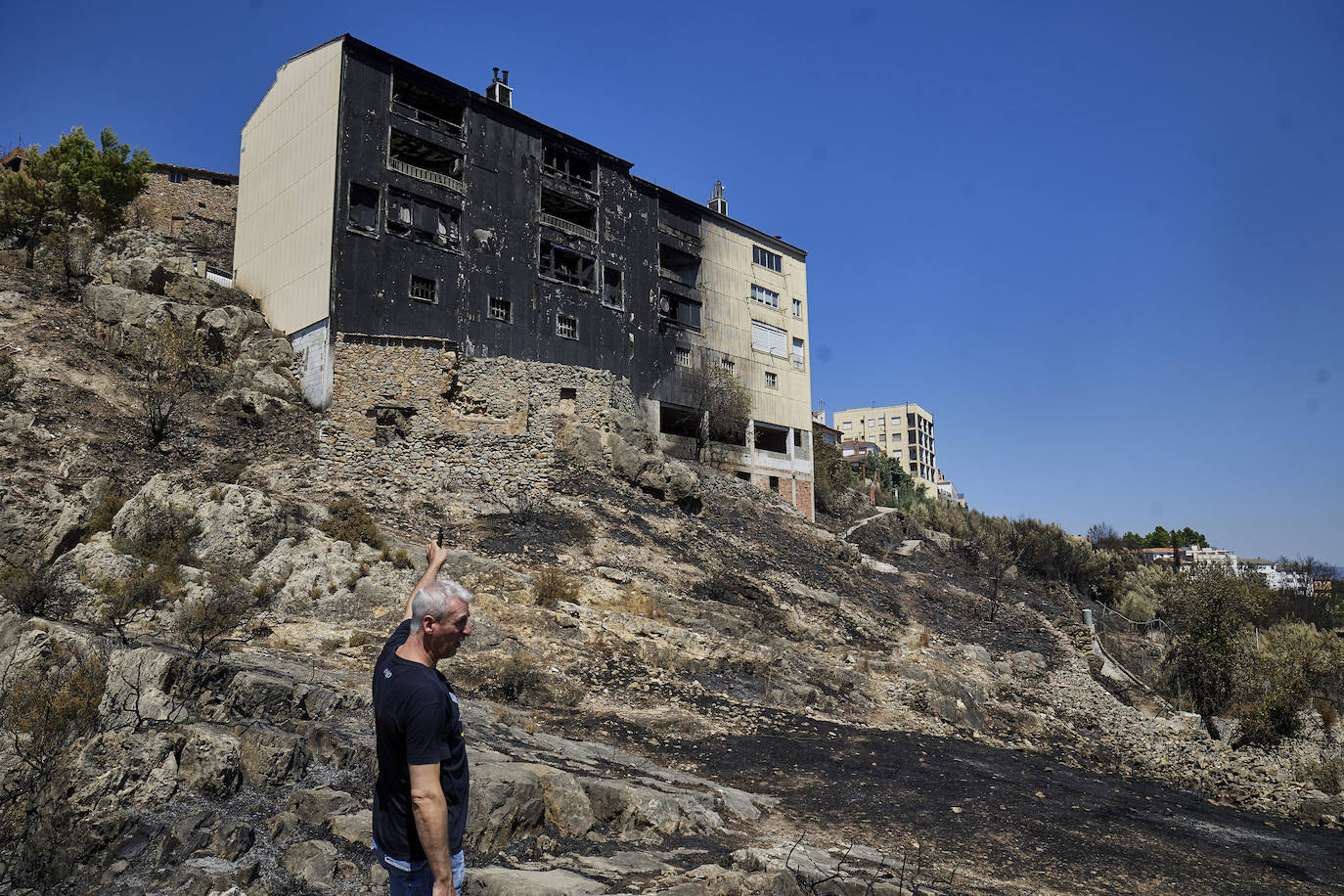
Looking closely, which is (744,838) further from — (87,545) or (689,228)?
(689,228)

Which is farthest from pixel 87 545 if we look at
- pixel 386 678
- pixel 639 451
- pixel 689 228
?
pixel 689 228

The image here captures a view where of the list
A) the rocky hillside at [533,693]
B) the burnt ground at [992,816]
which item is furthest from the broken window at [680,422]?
the burnt ground at [992,816]

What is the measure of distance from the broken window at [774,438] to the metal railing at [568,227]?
14354 mm

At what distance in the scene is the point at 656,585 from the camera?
2081cm

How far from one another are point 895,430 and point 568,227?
107 meters

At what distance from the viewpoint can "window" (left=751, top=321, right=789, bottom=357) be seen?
4334 centimetres

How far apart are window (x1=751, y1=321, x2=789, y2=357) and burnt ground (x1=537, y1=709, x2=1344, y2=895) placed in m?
29.9

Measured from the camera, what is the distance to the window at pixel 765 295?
144 ft

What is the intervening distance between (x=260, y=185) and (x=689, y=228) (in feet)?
66.8

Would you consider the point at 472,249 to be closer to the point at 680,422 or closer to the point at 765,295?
the point at 680,422

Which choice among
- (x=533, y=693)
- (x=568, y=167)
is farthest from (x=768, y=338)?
(x=533, y=693)

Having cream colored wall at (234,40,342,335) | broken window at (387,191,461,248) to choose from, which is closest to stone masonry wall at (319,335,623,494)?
cream colored wall at (234,40,342,335)

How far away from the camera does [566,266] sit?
35156mm

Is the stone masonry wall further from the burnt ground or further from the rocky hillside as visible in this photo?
the burnt ground
